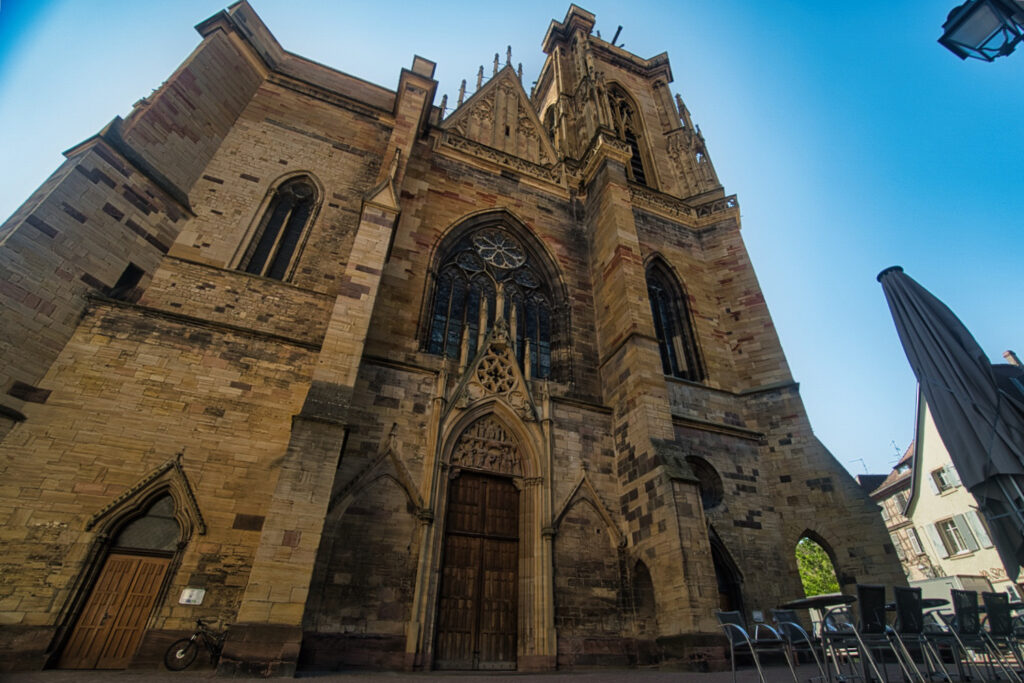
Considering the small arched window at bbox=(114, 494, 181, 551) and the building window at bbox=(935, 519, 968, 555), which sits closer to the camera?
the small arched window at bbox=(114, 494, 181, 551)

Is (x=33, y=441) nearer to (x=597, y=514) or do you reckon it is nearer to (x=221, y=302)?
(x=221, y=302)

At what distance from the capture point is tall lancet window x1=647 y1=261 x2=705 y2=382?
1230cm

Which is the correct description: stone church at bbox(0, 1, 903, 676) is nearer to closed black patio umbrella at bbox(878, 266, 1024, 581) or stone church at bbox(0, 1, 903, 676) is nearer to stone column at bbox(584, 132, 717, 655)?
stone column at bbox(584, 132, 717, 655)

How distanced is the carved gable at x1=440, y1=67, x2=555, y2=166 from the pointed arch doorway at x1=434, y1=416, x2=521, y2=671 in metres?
10.1

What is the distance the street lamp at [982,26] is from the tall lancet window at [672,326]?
8.12 m

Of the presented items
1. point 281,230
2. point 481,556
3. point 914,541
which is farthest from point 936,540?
point 281,230

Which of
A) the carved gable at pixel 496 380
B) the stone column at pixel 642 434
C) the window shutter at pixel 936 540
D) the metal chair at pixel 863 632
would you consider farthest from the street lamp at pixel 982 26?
the window shutter at pixel 936 540

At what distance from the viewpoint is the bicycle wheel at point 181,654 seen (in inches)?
216

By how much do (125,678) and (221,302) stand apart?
5.70m

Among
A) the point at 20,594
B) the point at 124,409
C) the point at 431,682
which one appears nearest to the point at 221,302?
the point at 124,409

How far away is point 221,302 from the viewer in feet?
27.9

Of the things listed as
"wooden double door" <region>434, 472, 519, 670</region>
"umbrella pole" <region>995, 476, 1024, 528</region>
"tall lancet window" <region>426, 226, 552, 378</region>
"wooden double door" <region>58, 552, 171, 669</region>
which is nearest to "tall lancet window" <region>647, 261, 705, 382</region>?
"tall lancet window" <region>426, 226, 552, 378</region>

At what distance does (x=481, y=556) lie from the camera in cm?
804

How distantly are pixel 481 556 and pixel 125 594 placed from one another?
478cm
